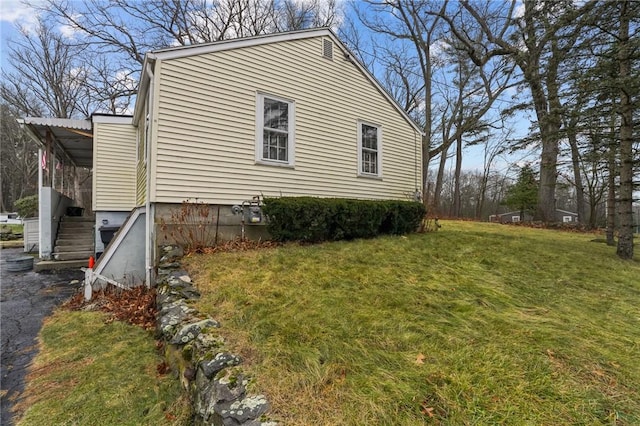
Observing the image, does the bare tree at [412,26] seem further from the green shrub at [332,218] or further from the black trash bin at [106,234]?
the black trash bin at [106,234]

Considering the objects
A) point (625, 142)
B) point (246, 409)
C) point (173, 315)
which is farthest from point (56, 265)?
point (625, 142)

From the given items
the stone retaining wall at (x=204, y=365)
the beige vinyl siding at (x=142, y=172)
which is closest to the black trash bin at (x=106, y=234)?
the beige vinyl siding at (x=142, y=172)

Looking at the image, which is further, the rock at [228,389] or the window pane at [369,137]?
the window pane at [369,137]

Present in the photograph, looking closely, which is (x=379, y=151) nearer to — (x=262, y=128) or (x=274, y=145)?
(x=274, y=145)

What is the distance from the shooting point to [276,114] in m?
7.14

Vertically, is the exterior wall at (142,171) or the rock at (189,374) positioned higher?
the exterior wall at (142,171)

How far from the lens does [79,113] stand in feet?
69.2

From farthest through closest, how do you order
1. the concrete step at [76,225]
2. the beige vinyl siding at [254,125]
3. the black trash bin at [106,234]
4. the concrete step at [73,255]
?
the concrete step at [76,225]
the black trash bin at [106,234]
the concrete step at [73,255]
the beige vinyl siding at [254,125]

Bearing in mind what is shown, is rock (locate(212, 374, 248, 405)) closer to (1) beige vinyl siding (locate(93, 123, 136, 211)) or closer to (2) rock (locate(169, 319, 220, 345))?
(2) rock (locate(169, 319, 220, 345))

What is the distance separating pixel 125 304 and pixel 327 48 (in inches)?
289

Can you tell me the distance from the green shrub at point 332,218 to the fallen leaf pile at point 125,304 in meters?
2.48

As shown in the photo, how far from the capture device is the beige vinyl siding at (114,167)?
9336mm

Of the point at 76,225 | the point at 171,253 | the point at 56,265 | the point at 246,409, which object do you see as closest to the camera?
the point at 246,409

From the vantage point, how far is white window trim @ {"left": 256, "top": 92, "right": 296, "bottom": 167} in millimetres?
6711
